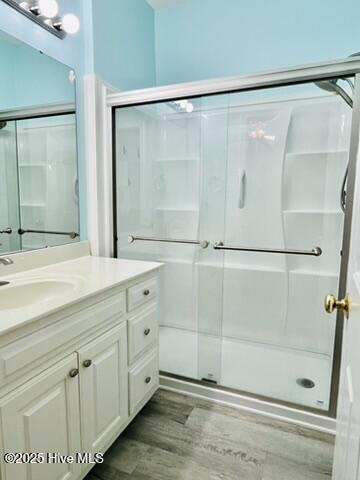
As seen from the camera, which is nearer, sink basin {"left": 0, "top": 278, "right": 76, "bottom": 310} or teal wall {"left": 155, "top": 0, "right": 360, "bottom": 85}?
sink basin {"left": 0, "top": 278, "right": 76, "bottom": 310}

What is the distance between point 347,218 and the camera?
4.69 ft

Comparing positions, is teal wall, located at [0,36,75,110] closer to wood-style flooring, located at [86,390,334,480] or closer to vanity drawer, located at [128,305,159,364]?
vanity drawer, located at [128,305,159,364]

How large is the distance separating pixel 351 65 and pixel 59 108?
4.95ft

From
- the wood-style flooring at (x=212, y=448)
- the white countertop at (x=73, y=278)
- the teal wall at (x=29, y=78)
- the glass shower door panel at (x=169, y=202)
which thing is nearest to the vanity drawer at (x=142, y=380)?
the wood-style flooring at (x=212, y=448)

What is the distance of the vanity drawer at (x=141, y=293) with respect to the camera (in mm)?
1385

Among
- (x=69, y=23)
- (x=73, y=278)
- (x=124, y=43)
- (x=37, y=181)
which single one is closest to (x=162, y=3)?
(x=124, y=43)

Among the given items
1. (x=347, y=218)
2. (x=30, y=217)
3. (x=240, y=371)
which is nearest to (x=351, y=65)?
(x=347, y=218)

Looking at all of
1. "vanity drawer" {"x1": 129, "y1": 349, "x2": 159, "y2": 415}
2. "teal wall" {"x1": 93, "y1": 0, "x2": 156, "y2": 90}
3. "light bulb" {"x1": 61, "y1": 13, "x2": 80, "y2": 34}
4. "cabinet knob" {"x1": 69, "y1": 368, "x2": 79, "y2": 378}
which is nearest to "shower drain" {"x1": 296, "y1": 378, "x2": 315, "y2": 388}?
"vanity drawer" {"x1": 129, "y1": 349, "x2": 159, "y2": 415}

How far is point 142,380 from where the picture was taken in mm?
1520

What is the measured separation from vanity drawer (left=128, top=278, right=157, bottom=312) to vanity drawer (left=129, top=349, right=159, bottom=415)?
0.31 metres

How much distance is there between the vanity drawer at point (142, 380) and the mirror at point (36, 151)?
824mm

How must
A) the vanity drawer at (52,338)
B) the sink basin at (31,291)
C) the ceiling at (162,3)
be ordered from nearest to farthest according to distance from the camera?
the vanity drawer at (52,338), the sink basin at (31,291), the ceiling at (162,3)

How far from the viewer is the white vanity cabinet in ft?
2.80

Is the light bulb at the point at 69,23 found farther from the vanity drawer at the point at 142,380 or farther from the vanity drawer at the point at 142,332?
the vanity drawer at the point at 142,380
